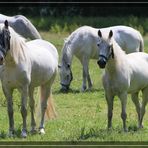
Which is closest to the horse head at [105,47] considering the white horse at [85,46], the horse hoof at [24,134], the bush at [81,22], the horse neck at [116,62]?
the horse neck at [116,62]

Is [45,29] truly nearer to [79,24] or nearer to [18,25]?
[79,24]

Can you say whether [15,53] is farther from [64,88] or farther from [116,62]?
[64,88]

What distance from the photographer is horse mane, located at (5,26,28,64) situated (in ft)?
26.9

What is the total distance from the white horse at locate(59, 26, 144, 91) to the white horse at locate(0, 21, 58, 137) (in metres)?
4.98

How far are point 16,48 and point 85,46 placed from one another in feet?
22.9

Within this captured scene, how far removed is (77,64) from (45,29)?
12.1m

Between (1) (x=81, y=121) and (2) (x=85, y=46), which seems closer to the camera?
(1) (x=81, y=121)

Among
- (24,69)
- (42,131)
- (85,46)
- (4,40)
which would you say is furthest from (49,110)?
(85,46)

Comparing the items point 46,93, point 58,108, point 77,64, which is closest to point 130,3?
point 77,64

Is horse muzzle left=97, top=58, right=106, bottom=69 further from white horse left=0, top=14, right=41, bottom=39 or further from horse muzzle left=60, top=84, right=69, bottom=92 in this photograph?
white horse left=0, top=14, right=41, bottom=39

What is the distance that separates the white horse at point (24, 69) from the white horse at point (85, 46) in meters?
4.98

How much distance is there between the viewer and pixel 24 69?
8305 millimetres

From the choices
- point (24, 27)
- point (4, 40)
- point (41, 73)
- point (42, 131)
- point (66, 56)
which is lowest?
point (42, 131)

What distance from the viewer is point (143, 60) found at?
31.0 ft
